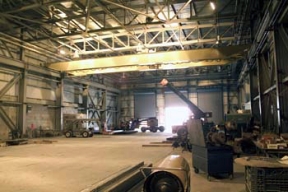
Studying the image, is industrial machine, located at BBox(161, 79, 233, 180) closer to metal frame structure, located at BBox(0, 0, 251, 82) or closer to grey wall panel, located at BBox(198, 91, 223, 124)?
metal frame structure, located at BBox(0, 0, 251, 82)

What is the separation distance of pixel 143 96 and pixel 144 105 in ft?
3.13

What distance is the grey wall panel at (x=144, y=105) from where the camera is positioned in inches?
1034

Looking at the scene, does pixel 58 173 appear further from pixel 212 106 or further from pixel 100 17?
pixel 212 106

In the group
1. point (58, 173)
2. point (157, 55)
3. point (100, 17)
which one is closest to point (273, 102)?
point (157, 55)

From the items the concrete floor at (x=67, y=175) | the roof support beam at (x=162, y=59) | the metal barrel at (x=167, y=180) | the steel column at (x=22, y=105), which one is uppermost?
the roof support beam at (x=162, y=59)

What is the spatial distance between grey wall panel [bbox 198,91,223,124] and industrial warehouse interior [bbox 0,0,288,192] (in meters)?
0.09

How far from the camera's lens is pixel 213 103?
2441 centimetres

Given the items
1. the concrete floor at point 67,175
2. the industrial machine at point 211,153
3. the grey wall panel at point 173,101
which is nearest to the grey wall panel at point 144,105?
the grey wall panel at point 173,101

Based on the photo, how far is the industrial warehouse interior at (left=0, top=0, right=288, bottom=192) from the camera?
509cm

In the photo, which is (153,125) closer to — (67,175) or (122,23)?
(122,23)

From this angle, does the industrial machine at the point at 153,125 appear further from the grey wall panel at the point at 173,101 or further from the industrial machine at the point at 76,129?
the industrial machine at the point at 76,129

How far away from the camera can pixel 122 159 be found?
777 cm

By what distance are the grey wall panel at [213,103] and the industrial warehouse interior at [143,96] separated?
9 cm

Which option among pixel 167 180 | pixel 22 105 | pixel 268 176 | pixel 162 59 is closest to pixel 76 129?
pixel 22 105
